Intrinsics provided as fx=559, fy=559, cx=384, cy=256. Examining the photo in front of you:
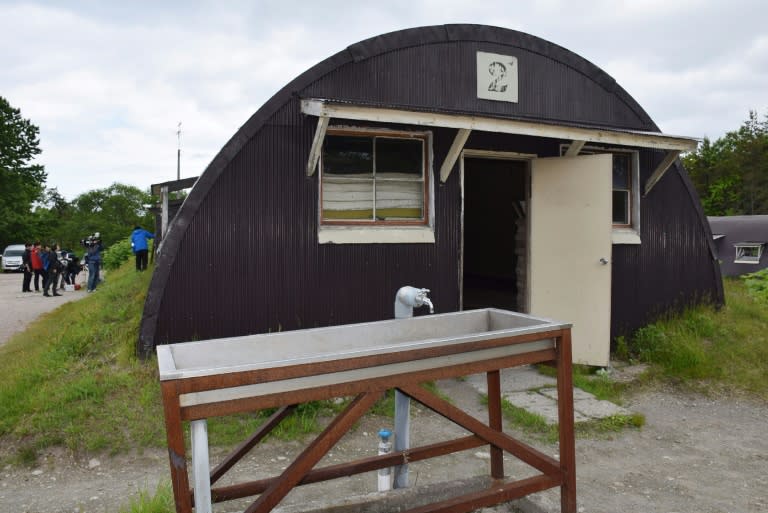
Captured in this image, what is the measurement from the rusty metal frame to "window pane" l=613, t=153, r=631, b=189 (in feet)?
19.2

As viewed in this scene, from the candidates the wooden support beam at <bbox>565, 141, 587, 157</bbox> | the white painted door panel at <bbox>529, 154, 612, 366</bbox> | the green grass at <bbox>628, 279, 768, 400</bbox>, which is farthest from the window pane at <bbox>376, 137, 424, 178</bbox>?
the green grass at <bbox>628, 279, 768, 400</bbox>

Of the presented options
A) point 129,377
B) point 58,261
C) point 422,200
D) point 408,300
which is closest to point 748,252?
point 422,200

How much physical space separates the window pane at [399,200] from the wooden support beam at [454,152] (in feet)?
1.06

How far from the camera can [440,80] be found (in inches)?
288

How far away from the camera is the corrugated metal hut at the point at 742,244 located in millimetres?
18188

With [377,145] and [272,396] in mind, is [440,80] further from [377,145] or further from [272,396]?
[272,396]

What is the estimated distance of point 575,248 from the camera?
735 cm

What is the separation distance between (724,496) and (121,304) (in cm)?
807

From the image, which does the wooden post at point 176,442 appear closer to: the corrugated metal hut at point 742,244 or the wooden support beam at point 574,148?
the wooden support beam at point 574,148

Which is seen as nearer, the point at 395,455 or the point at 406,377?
the point at 406,377

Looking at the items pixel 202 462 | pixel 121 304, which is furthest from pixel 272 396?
pixel 121 304

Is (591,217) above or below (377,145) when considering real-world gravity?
below

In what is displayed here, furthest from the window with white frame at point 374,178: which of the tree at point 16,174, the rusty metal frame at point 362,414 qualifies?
the tree at point 16,174

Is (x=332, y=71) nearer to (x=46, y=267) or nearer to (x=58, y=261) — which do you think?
(x=46, y=267)
